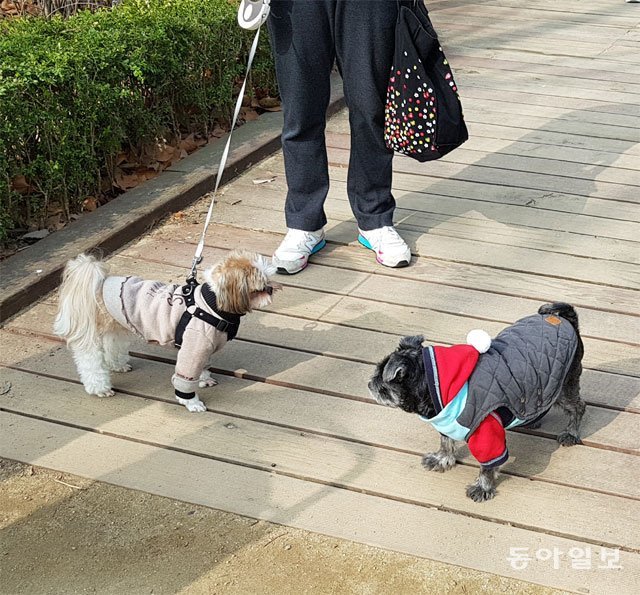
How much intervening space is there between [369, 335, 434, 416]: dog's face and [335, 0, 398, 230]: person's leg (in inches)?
55.0

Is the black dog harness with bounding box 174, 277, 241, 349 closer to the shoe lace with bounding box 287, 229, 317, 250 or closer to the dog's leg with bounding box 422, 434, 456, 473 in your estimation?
the dog's leg with bounding box 422, 434, 456, 473

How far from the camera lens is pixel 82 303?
Answer: 2.99m

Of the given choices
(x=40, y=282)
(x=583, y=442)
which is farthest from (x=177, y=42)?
(x=583, y=442)

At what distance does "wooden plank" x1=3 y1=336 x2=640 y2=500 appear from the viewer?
9.09 ft

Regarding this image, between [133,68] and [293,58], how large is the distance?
104 centimetres

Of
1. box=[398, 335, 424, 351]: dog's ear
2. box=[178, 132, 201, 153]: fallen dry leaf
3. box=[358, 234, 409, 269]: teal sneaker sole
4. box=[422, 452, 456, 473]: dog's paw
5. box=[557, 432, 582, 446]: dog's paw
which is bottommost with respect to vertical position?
box=[557, 432, 582, 446]: dog's paw

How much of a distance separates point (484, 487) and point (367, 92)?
1.67 meters

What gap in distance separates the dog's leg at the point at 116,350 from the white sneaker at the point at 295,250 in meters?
0.86

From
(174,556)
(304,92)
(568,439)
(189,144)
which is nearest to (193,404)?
(174,556)

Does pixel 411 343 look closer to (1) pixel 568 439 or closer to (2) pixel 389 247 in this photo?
(1) pixel 568 439

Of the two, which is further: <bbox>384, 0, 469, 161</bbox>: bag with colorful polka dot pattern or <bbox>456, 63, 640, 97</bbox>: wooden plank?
<bbox>456, 63, 640, 97</bbox>: wooden plank

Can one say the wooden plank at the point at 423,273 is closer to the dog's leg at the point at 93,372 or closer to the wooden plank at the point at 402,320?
the wooden plank at the point at 402,320

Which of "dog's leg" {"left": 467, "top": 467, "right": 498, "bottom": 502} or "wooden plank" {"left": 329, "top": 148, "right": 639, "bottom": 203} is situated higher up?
"wooden plank" {"left": 329, "top": 148, "right": 639, "bottom": 203}

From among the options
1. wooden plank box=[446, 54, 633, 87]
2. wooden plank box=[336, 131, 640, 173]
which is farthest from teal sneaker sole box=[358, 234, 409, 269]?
wooden plank box=[446, 54, 633, 87]
